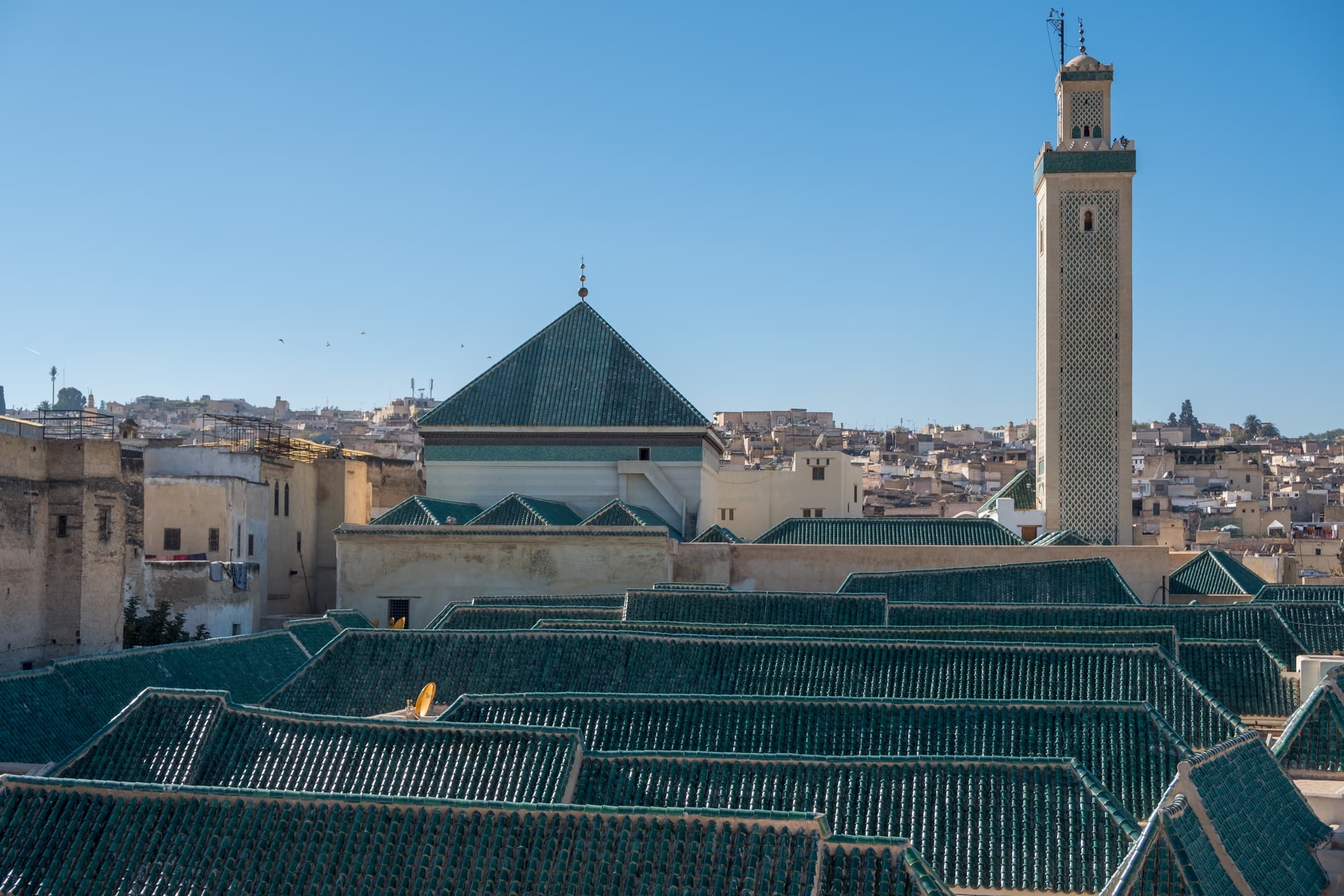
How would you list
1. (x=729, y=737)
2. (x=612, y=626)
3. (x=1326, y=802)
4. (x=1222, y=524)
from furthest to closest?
(x=1222, y=524)
(x=612, y=626)
(x=729, y=737)
(x=1326, y=802)

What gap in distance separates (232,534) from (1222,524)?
29.6 m

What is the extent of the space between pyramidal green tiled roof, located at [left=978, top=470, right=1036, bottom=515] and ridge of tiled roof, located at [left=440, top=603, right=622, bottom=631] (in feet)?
35.9

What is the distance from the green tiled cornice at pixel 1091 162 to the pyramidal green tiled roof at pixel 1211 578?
654 centimetres

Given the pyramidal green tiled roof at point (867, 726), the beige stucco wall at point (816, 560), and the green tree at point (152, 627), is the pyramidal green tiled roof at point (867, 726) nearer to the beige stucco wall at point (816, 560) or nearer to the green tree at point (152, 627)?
the green tree at point (152, 627)

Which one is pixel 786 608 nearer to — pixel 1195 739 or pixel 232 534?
pixel 1195 739

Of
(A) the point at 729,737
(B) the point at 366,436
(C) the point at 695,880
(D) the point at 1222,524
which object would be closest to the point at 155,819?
(C) the point at 695,880

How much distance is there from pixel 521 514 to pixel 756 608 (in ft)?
16.9

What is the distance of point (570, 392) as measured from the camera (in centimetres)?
2308

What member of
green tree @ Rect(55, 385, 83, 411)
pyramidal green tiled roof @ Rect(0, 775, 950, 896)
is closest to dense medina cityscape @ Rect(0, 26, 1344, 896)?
pyramidal green tiled roof @ Rect(0, 775, 950, 896)

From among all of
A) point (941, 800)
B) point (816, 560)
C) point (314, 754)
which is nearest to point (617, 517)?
point (816, 560)

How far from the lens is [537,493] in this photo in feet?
74.1

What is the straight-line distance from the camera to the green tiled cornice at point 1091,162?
83.1 ft

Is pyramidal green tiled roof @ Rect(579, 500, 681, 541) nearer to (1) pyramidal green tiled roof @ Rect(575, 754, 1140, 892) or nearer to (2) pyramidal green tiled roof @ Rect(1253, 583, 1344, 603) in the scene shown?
(2) pyramidal green tiled roof @ Rect(1253, 583, 1344, 603)

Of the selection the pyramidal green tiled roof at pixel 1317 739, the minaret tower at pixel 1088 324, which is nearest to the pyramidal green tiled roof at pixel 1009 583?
the minaret tower at pixel 1088 324
